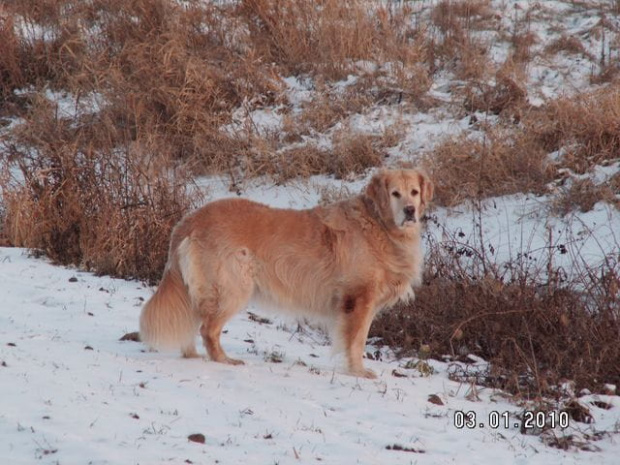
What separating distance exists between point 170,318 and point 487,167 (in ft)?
19.6

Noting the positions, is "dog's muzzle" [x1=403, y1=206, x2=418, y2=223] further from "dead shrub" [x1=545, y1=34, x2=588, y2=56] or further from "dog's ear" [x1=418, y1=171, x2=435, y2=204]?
"dead shrub" [x1=545, y1=34, x2=588, y2=56]

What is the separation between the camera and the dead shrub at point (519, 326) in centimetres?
609

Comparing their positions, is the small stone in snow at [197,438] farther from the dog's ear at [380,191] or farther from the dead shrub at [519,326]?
the dog's ear at [380,191]

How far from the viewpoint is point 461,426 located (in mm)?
5020

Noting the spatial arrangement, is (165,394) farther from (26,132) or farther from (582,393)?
(26,132)

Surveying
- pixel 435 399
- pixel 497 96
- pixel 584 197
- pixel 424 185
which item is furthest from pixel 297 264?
pixel 497 96

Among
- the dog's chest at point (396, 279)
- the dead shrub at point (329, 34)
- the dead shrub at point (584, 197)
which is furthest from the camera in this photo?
the dead shrub at point (329, 34)

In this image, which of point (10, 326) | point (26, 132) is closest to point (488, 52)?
point (26, 132)

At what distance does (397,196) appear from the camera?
626 centimetres

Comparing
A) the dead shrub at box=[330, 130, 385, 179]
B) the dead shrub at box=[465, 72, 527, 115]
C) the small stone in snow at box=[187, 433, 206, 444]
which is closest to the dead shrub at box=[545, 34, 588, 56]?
the dead shrub at box=[465, 72, 527, 115]

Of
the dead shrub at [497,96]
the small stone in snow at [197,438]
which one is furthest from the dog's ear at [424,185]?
the dead shrub at [497,96]

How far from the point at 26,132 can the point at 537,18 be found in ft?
30.2

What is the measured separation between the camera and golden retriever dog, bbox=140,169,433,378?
6.00 metres

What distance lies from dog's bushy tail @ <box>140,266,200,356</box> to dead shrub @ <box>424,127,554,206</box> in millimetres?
5103
